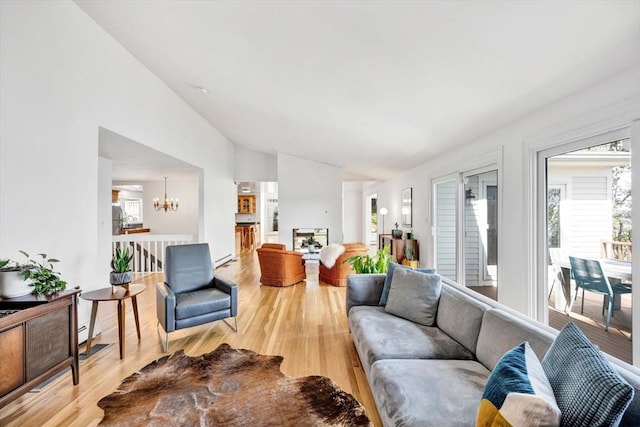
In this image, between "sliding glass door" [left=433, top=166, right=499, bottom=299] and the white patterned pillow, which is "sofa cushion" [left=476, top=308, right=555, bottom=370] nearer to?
"sliding glass door" [left=433, top=166, right=499, bottom=299]

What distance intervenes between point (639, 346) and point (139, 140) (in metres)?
5.33

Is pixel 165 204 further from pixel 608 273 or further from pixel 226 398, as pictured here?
pixel 608 273

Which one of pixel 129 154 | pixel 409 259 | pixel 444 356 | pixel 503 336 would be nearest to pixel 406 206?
pixel 409 259

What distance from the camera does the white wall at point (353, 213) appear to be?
1230 centimetres

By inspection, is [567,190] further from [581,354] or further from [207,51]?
[207,51]

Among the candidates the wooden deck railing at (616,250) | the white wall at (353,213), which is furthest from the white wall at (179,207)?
the wooden deck railing at (616,250)

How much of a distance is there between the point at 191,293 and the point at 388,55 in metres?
3.13

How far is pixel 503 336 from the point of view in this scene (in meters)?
1.60

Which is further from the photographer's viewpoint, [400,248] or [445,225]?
[400,248]

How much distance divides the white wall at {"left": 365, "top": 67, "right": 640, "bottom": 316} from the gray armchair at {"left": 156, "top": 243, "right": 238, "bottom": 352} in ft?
9.94

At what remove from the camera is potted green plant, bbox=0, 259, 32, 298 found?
192 centimetres

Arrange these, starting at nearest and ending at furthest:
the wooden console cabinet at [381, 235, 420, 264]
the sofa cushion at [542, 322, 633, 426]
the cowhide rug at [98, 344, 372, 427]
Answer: the sofa cushion at [542, 322, 633, 426], the cowhide rug at [98, 344, 372, 427], the wooden console cabinet at [381, 235, 420, 264]

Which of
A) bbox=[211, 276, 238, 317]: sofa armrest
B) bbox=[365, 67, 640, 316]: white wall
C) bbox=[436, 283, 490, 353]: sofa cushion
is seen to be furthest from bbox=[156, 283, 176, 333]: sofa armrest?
bbox=[365, 67, 640, 316]: white wall

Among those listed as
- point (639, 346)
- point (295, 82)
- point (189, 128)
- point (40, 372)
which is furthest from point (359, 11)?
point (189, 128)
